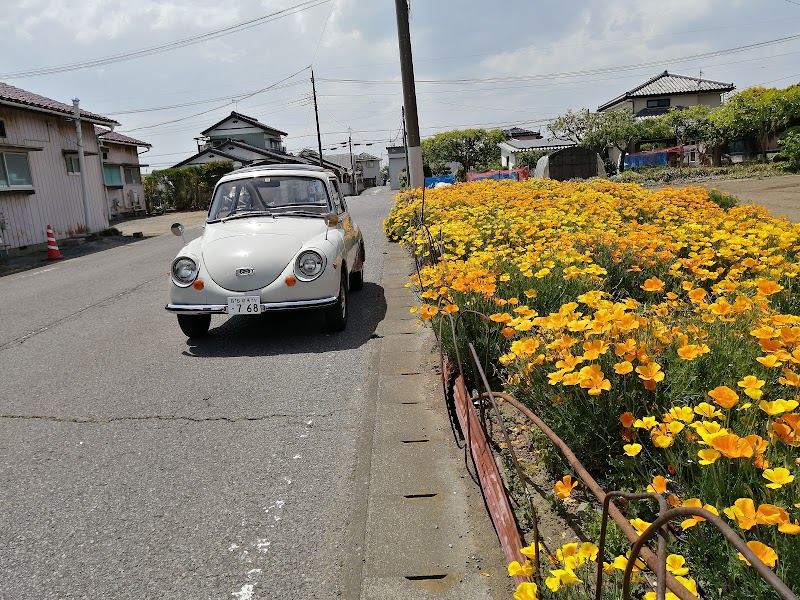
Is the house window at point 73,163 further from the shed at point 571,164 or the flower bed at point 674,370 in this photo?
the shed at point 571,164

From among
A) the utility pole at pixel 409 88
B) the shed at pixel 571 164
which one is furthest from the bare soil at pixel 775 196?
the shed at pixel 571 164

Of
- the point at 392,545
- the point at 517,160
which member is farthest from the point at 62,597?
the point at 517,160

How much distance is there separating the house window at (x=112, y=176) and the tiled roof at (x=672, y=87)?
37.0 m

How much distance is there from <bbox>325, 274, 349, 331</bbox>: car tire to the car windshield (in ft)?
4.04

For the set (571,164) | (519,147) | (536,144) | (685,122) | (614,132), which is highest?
(536,144)

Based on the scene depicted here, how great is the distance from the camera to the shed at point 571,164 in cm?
2939

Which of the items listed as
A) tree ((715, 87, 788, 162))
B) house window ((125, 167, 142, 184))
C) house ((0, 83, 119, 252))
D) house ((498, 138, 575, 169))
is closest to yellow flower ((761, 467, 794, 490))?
Answer: house ((0, 83, 119, 252))

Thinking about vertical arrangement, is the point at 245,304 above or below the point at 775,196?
below

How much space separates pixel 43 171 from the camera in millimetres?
17922

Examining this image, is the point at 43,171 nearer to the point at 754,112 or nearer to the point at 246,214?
the point at 246,214

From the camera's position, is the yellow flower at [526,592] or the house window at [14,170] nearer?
the yellow flower at [526,592]

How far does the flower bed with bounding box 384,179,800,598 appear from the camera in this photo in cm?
161

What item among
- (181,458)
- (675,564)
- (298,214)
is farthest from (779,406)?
(298,214)

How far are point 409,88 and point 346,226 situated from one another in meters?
6.13
